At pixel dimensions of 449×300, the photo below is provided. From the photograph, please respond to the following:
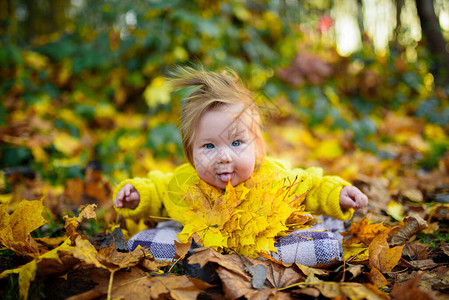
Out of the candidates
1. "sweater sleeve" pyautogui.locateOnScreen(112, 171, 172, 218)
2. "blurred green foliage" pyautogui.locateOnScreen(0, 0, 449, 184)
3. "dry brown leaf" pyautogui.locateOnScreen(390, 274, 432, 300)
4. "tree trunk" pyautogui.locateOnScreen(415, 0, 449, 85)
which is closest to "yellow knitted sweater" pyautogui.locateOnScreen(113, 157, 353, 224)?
"sweater sleeve" pyautogui.locateOnScreen(112, 171, 172, 218)

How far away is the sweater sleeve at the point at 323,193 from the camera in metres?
1.35

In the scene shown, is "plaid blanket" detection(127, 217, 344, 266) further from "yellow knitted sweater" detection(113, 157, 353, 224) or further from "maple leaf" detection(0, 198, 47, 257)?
"maple leaf" detection(0, 198, 47, 257)

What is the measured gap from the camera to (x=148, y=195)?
4.85ft

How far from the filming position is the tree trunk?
4.48 meters

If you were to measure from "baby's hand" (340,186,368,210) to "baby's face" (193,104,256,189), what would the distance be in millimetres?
445

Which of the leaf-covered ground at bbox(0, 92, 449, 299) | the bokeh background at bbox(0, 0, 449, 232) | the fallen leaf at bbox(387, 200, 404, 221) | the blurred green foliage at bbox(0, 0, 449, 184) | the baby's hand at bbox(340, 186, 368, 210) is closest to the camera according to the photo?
the leaf-covered ground at bbox(0, 92, 449, 299)

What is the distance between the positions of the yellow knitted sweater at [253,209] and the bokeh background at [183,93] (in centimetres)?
35

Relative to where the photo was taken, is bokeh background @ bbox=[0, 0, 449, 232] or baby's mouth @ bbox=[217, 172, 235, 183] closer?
baby's mouth @ bbox=[217, 172, 235, 183]

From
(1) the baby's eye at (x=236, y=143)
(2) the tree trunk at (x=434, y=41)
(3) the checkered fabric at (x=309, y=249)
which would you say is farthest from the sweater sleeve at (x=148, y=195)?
(2) the tree trunk at (x=434, y=41)

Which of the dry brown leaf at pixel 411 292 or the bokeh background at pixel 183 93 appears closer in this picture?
the dry brown leaf at pixel 411 292

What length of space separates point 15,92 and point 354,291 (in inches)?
146

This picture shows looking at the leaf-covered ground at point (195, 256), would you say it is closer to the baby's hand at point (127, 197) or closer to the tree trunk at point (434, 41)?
the baby's hand at point (127, 197)

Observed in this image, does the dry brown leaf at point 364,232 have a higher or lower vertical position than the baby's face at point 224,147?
lower

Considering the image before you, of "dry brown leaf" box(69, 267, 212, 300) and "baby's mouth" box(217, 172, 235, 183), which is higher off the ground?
"baby's mouth" box(217, 172, 235, 183)
